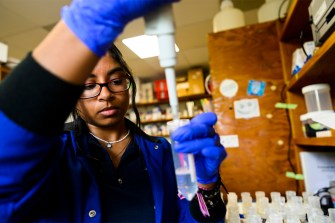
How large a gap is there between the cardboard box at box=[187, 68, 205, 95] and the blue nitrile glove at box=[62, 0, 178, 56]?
146 inches

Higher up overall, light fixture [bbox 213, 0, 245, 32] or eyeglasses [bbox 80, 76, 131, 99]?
light fixture [bbox 213, 0, 245, 32]

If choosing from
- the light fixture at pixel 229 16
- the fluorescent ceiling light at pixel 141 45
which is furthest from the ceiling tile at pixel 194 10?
the fluorescent ceiling light at pixel 141 45

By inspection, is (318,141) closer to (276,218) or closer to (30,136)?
(276,218)

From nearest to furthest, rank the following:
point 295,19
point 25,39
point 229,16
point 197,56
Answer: point 295,19 → point 229,16 → point 25,39 → point 197,56

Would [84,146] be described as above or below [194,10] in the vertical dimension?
below

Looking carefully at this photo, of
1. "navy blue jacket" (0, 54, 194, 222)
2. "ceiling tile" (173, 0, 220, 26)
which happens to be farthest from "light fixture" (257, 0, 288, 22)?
"navy blue jacket" (0, 54, 194, 222)

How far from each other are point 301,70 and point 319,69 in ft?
0.37

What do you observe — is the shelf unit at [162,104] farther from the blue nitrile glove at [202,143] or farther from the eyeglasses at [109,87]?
the blue nitrile glove at [202,143]

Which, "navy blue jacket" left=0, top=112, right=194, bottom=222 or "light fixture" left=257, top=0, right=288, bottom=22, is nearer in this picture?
"navy blue jacket" left=0, top=112, right=194, bottom=222

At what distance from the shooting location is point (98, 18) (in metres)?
0.34

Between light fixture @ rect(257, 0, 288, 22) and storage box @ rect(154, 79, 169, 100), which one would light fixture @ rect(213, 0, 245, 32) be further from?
storage box @ rect(154, 79, 169, 100)

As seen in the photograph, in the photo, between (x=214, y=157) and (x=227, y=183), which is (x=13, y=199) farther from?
(x=227, y=183)

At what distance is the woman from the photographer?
0.33 metres

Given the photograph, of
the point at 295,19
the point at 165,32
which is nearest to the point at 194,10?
the point at 295,19
